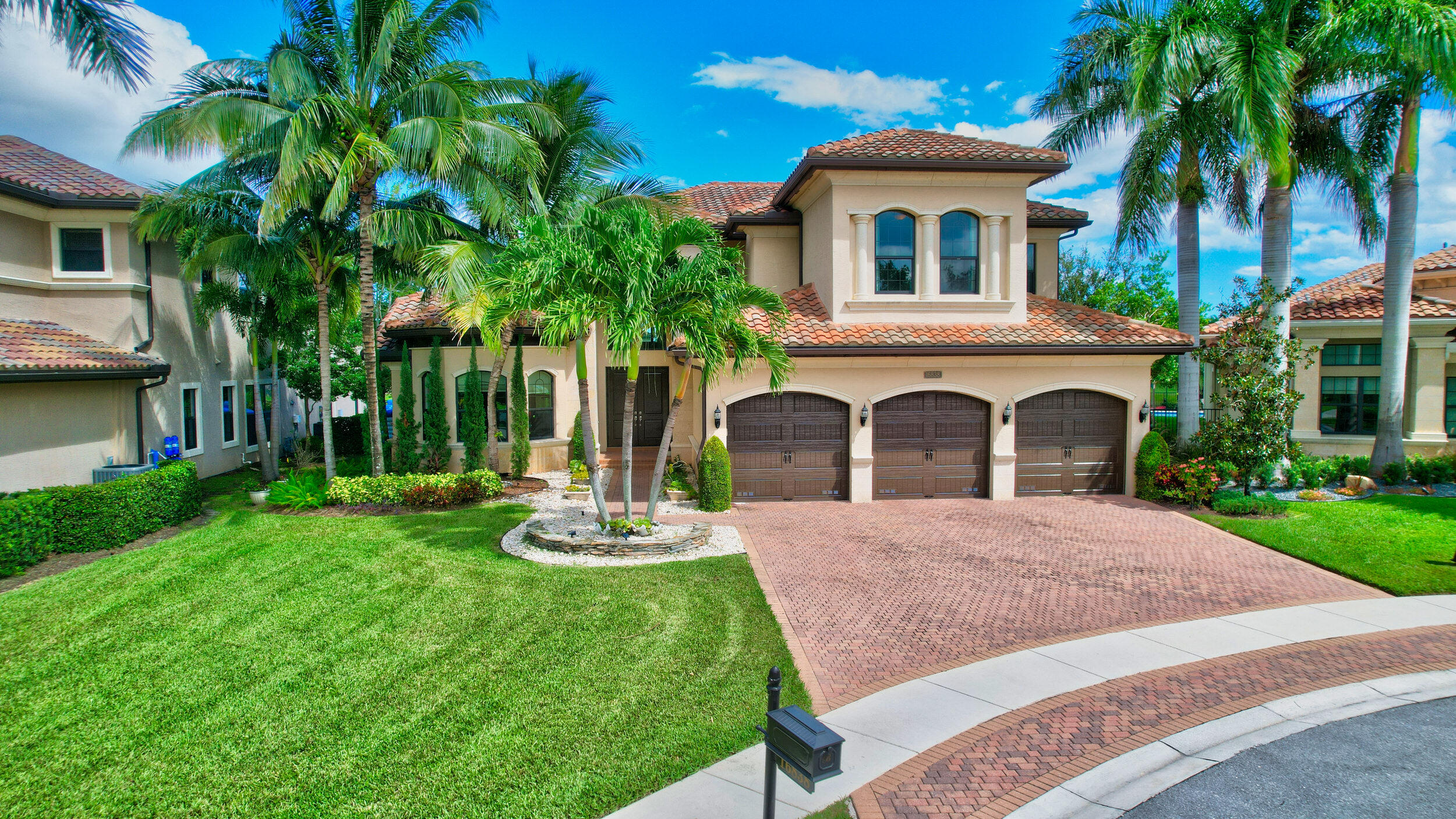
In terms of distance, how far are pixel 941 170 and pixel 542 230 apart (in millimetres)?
9275

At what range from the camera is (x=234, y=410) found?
2027cm

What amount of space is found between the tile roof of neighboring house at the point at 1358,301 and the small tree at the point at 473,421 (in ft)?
64.4

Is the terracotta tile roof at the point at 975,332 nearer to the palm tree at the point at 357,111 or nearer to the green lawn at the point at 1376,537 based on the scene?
the green lawn at the point at 1376,537

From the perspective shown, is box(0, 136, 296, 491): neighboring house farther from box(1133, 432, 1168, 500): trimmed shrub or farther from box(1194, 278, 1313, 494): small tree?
box(1194, 278, 1313, 494): small tree

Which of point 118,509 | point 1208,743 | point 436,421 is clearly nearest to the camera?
point 1208,743

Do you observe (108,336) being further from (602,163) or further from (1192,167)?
(1192,167)

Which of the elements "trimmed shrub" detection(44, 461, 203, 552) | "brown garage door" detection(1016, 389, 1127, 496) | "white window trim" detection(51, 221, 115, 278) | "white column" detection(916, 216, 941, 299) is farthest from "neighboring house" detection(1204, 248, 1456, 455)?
"white window trim" detection(51, 221, 115, 278)

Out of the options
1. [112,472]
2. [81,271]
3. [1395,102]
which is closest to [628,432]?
[112,472]

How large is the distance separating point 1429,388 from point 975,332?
12221mm

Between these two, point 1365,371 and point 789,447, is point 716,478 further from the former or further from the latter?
point 1365,371

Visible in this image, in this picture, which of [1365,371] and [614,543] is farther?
[1365,371]

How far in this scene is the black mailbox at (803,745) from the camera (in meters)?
3.51

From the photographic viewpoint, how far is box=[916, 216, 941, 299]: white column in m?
15.7

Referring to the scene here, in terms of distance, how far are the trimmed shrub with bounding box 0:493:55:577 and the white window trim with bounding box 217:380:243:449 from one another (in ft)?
29.7
